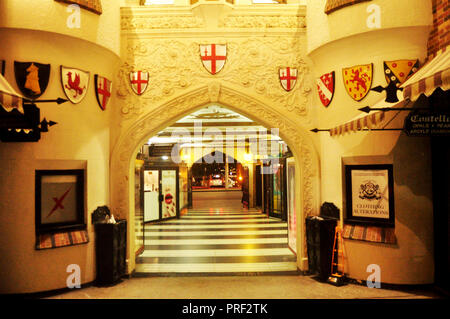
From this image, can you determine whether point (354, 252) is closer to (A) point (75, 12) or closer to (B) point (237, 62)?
(B) point (237, 62)

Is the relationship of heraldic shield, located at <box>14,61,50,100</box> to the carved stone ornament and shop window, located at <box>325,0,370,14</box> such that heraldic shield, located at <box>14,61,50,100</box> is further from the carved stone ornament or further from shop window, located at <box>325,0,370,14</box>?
shop window, located at <box>325,0,370,14</box>

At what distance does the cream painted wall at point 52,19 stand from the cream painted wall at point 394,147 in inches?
139

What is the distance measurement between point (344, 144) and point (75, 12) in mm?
4530

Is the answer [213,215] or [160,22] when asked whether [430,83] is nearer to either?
[160,22]

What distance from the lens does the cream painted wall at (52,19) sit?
13.8 ft

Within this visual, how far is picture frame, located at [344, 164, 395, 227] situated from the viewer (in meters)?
4.69

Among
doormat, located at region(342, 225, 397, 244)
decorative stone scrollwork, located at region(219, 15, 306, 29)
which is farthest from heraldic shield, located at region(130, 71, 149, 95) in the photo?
doormat, located at region(342, 225, 397, 244)

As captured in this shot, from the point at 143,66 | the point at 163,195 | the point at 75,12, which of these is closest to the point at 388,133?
the point at 143,66

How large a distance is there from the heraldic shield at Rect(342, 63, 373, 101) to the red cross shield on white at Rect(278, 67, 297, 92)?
858 mm

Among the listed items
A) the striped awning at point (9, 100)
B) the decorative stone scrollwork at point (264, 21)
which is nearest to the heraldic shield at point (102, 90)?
the striped awning at point (9, 100)

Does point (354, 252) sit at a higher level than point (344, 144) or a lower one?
lower

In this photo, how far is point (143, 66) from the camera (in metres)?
5.51

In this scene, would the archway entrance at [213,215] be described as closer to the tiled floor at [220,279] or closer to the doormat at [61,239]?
the tiled floor at [220,279]

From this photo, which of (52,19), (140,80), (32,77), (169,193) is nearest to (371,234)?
(140,80)
